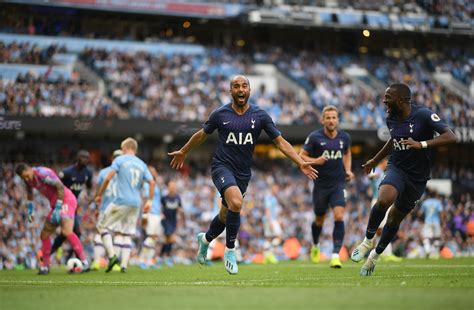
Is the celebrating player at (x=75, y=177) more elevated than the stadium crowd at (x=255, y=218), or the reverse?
the celebrating player at (x=75, y=177)

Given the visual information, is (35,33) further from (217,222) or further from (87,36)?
(217,222)

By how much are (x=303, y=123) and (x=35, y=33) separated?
1336cm

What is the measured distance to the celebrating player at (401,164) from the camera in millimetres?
12586

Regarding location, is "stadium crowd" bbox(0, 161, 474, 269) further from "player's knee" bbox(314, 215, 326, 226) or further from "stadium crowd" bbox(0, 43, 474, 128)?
"player's knee" bbox(314, 215, 326, 226)

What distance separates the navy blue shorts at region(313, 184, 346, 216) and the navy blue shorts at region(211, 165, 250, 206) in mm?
4835

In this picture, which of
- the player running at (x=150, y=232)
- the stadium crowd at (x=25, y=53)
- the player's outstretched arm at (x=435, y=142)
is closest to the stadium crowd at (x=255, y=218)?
the player running at (x=150, y=232)

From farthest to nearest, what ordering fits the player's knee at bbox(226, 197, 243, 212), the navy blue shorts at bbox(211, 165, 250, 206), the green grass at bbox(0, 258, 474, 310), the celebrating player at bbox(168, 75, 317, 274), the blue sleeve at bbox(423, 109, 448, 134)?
the celebrating player at bbox(168, 75, 317, 274)
the navy blue shorts at bbox(211, 165, 250, 206)
the player's knee at bbox(226, 197, 243, 212)
the blue sleeve at bbox(423, 109, 448, 134)
the green grass at bbox(0, 258, 474, 310)

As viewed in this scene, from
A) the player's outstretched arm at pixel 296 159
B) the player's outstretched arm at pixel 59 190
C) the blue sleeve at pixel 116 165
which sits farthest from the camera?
the blue sleeve at pixel 116 165

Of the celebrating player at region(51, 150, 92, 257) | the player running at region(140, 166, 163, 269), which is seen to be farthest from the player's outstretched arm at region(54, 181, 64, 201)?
the player running at region(140, 166, 163, 269)

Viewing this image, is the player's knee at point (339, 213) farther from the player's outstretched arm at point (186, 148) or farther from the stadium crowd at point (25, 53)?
the stadium crowd at point (25, 53)

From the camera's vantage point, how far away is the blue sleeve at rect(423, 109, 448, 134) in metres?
12.4

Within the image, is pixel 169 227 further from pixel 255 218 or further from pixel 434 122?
pixel 434 122

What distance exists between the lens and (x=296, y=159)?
12.7 m

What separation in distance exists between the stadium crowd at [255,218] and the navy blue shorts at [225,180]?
47.3 ft
